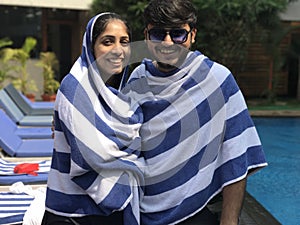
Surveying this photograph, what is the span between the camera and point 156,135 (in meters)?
1.77

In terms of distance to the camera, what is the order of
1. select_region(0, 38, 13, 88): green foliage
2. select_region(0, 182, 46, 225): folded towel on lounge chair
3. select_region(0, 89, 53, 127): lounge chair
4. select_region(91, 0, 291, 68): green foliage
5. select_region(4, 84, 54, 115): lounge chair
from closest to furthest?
select_region(0, 182, 46, 225): folded towel on lounge chair < select_region(0, 89, 53, 127): lounge chair < select_region(4, 84, 54, 115): lounge chair < select_region(0, 38, 13, 88): green foliage < select_region(91, 0, 291, 68): green foliage

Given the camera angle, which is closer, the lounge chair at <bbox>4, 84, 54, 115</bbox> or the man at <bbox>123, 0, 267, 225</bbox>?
the man at <bbox>123, 0, 267, 225</bbox>

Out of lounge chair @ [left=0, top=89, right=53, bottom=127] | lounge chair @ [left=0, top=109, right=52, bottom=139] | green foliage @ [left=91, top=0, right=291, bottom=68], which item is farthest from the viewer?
green foliage @ [left=91, top=0, right=291, bottom=68]

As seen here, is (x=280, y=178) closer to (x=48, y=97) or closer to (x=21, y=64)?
(x=48, y=97)

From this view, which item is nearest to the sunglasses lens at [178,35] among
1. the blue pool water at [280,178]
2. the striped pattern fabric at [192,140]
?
the striped pattern fabric at [192,140]

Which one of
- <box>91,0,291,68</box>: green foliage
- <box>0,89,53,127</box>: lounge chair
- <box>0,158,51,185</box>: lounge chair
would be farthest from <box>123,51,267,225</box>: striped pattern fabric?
<box>91,0,291,68</box>: green foliage

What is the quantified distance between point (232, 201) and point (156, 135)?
413 millimetres

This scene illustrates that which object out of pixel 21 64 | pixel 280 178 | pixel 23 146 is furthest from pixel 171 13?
pixel 21 64

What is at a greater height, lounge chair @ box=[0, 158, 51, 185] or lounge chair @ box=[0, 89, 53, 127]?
lounge chair @ box=[0, 158, 51, 185]

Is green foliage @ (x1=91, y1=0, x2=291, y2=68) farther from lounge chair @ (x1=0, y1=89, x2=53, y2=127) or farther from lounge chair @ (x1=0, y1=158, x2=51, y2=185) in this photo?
lounge chair @ (x1=0, y1=158, x2=51, y2=185)

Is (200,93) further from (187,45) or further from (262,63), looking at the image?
(262,63)

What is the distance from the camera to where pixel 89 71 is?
1.78 meters

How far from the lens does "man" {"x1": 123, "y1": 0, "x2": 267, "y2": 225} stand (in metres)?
1.75

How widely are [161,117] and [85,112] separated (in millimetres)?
306
